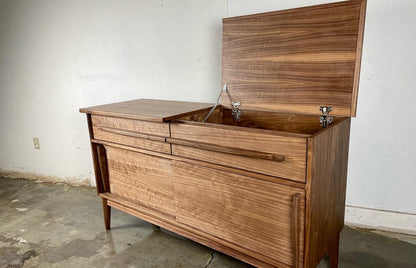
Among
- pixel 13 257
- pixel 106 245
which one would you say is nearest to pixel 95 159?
pixel 106 245

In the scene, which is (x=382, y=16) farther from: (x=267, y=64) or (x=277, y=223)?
(x=277, y=223)

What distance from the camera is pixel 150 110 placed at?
170cm

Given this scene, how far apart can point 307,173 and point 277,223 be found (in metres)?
0.28

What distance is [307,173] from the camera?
112 centimetres

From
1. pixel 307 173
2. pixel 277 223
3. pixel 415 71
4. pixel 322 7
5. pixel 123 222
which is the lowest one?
pixel 123 222

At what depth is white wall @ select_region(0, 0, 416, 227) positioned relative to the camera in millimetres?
1722

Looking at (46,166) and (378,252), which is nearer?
(378,252)

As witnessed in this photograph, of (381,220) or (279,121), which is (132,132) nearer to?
(279,121)

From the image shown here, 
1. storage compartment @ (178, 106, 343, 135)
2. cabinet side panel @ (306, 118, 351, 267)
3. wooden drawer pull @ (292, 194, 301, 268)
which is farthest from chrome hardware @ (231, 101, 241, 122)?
wooden drawer pull @ (292, 194, 301, 268)

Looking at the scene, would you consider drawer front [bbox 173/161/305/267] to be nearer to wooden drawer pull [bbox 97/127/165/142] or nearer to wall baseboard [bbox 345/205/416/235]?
wooden drawer pull [bbox 97/127/165/142]

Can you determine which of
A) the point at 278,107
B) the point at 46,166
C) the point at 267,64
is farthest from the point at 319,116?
the point at 46,166

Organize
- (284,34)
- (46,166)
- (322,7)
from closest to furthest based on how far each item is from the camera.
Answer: (322,7)
(284,34)
(46,166)

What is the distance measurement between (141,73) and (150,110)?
801 mm

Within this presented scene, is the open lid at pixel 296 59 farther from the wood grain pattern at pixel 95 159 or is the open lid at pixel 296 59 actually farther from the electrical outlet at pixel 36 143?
the electrical outlet at pixel 36 143
